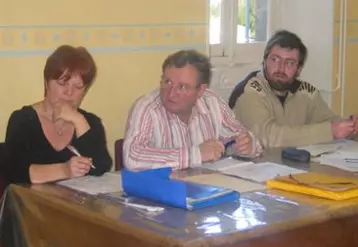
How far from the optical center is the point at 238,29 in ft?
13.9

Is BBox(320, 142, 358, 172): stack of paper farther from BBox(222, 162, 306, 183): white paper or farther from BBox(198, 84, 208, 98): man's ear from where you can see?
BBox(198, 84, 208, 98): man's ear

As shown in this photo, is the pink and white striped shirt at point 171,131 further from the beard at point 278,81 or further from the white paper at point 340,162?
the beard at point 278,81

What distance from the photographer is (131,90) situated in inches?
141

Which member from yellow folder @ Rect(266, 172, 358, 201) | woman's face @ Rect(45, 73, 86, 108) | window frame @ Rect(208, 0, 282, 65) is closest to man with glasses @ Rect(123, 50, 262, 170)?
woman's face @ Rect(45, 73, 86, 108)

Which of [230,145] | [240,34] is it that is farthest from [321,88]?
[230,145]

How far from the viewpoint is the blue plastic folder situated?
6.81 ft

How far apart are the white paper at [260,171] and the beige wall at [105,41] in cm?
104

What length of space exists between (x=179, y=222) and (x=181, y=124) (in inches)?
41.7

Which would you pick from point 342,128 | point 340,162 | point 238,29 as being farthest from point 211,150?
point 238,29

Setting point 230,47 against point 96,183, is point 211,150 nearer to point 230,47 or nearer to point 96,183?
point 96,183

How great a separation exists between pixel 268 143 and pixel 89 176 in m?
1.00

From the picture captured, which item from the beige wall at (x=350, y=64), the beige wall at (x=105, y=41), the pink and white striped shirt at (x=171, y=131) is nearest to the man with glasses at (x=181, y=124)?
the pink and white striped shirt at (x=171, y=131)

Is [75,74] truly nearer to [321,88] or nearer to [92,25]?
[92,25]

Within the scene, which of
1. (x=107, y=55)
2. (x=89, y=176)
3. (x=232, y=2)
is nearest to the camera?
(x=89, y=176)
